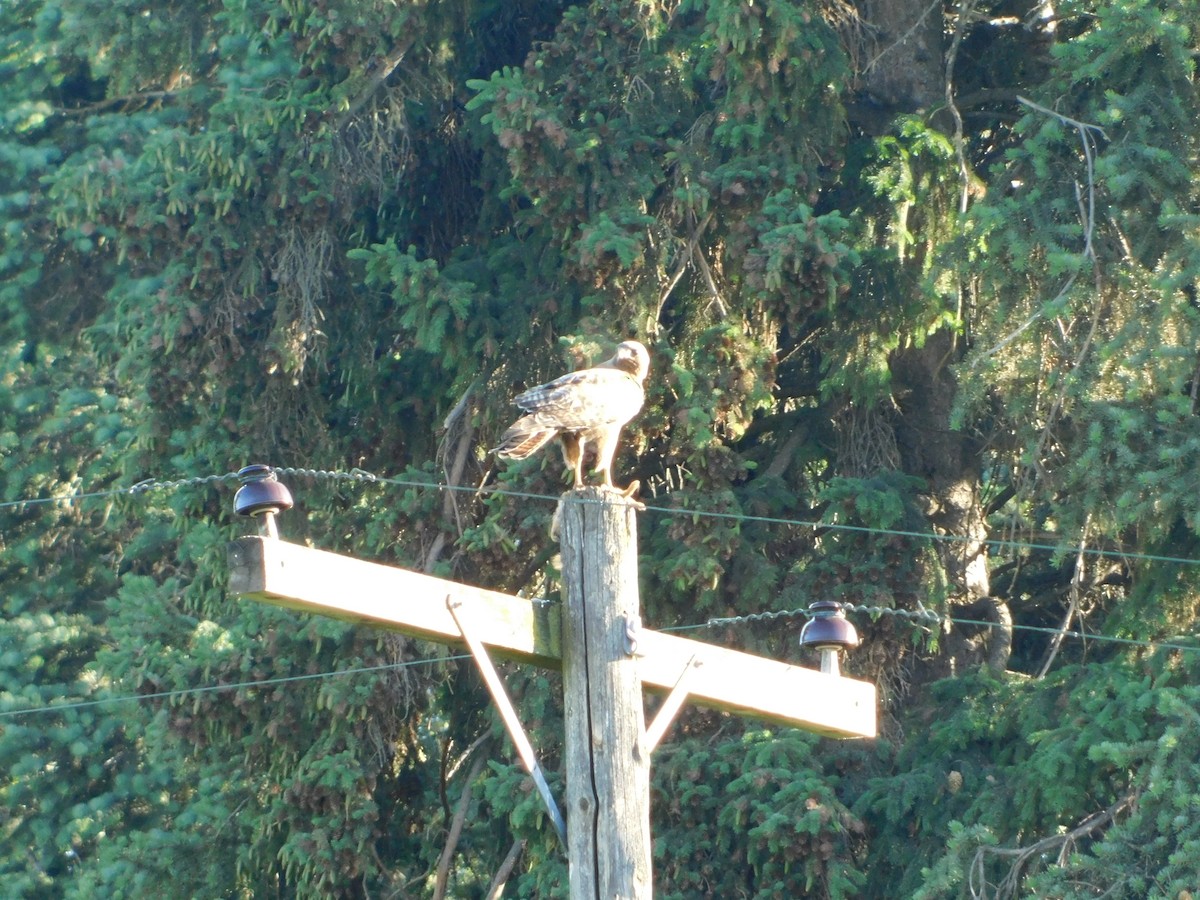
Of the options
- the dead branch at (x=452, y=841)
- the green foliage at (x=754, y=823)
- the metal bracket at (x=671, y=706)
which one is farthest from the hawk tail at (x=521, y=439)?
the dead branch at (x=452, y=841)

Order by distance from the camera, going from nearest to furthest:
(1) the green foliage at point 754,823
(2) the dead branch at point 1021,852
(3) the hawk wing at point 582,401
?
(3) the hawk wing at point 582,401 → (2) the dead branch at point 1021,852 → (1) the green foliage at point 754,823

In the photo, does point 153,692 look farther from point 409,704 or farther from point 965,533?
point 965,533

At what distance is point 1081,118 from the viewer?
8703mm

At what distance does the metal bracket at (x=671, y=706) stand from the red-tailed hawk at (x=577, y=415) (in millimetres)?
588

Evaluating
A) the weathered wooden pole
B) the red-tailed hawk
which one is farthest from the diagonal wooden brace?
the red-tailed hawk

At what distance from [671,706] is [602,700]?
A: 0.90 feet

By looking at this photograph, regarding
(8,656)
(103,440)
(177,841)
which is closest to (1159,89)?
(177,841)

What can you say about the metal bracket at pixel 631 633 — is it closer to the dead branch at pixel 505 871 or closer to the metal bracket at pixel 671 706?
the metal bracket at pixel 671 706

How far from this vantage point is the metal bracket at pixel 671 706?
5.09 metres

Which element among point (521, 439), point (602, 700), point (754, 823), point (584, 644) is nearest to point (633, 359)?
point (521, 439)

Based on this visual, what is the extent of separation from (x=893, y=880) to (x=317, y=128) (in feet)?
17.4

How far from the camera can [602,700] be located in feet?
16.7

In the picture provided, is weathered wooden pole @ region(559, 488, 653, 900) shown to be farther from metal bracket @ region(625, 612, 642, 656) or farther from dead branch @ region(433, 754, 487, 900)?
dead branch @ region(433, 754, 487, 900)

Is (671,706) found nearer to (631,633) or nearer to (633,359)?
(631,633)
